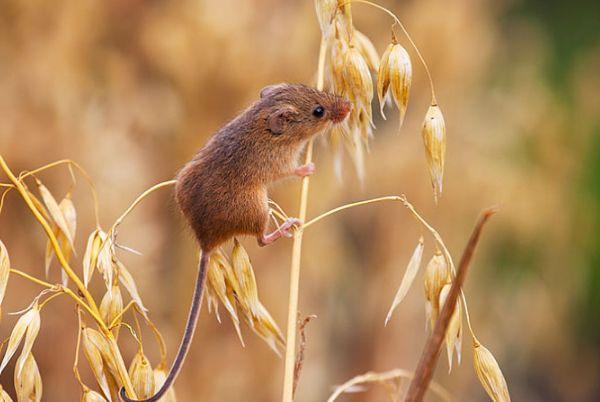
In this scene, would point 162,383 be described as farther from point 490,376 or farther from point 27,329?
point 490,376

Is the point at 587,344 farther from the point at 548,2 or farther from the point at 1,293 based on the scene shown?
the point at 1,293

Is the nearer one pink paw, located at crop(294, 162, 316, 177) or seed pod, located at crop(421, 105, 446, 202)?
seed pod, located at crop(421, 105, 446, 202)

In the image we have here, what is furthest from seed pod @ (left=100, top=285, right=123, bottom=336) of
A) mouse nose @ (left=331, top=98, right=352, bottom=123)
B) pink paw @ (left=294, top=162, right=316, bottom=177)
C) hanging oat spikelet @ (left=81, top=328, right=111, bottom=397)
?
mouse nose @ (left=331, top=98, right=352, bottom=123)

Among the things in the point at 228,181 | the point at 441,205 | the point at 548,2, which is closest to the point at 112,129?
the point at 441,205

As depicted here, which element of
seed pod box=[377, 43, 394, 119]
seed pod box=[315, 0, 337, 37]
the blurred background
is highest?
seed pod box=[315, 0, 337, 37]

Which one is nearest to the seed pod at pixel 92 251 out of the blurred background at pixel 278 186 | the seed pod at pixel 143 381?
the seed pod at pixel 143 381

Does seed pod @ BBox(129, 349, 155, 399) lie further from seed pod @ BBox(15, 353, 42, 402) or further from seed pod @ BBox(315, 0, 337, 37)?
seed pod @ BBox(315, 0, 337, 37)

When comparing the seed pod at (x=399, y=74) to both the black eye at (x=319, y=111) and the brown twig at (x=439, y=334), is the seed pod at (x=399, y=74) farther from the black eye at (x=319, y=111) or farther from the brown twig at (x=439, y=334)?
the brown twig at (x=439, y=334)
